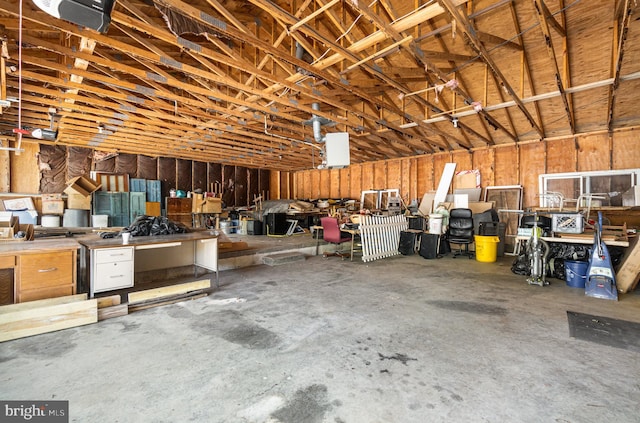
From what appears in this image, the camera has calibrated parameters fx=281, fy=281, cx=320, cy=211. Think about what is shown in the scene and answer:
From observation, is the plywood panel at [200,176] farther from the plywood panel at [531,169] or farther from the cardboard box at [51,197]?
the plywood panel at [531,169]

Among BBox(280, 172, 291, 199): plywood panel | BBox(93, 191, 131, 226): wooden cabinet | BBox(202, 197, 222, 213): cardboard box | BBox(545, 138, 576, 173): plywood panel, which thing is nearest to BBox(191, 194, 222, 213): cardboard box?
BBox(202, 197, 222, 213): cardboard box

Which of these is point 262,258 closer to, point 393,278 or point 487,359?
point 393,278

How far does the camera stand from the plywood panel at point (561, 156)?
696 centimetres

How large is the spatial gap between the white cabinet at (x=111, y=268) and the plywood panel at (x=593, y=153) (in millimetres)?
9434

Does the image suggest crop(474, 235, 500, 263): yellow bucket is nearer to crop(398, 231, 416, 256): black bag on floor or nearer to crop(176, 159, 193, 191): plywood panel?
crop(398, 231, 416, 256): black bag on floor

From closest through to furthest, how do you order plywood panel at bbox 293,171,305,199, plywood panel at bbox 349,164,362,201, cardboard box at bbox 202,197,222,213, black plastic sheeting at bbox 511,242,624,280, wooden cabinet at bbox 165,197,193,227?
black plastic sheeting at bbox 511,242,624,280, cardboard box at bbox 202,197,222,213, wooden cabinet at bbox 165,197,193,227, plywood panel at bbox 349,164,362,201, plywood panel at bbox 293,171,305,199

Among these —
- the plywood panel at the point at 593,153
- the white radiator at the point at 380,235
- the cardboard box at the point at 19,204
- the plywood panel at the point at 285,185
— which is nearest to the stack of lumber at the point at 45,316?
the white radiator at the point at 380,235

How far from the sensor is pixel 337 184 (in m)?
12.5

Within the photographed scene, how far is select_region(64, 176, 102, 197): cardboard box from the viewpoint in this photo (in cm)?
833

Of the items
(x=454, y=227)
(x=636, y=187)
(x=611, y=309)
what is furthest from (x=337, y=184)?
(x=611, y=309)

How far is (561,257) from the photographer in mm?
4758

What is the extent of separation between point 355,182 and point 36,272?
10.2m

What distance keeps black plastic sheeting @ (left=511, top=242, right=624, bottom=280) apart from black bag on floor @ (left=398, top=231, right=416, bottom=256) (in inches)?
86.1

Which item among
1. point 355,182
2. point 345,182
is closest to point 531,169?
point 355,182
